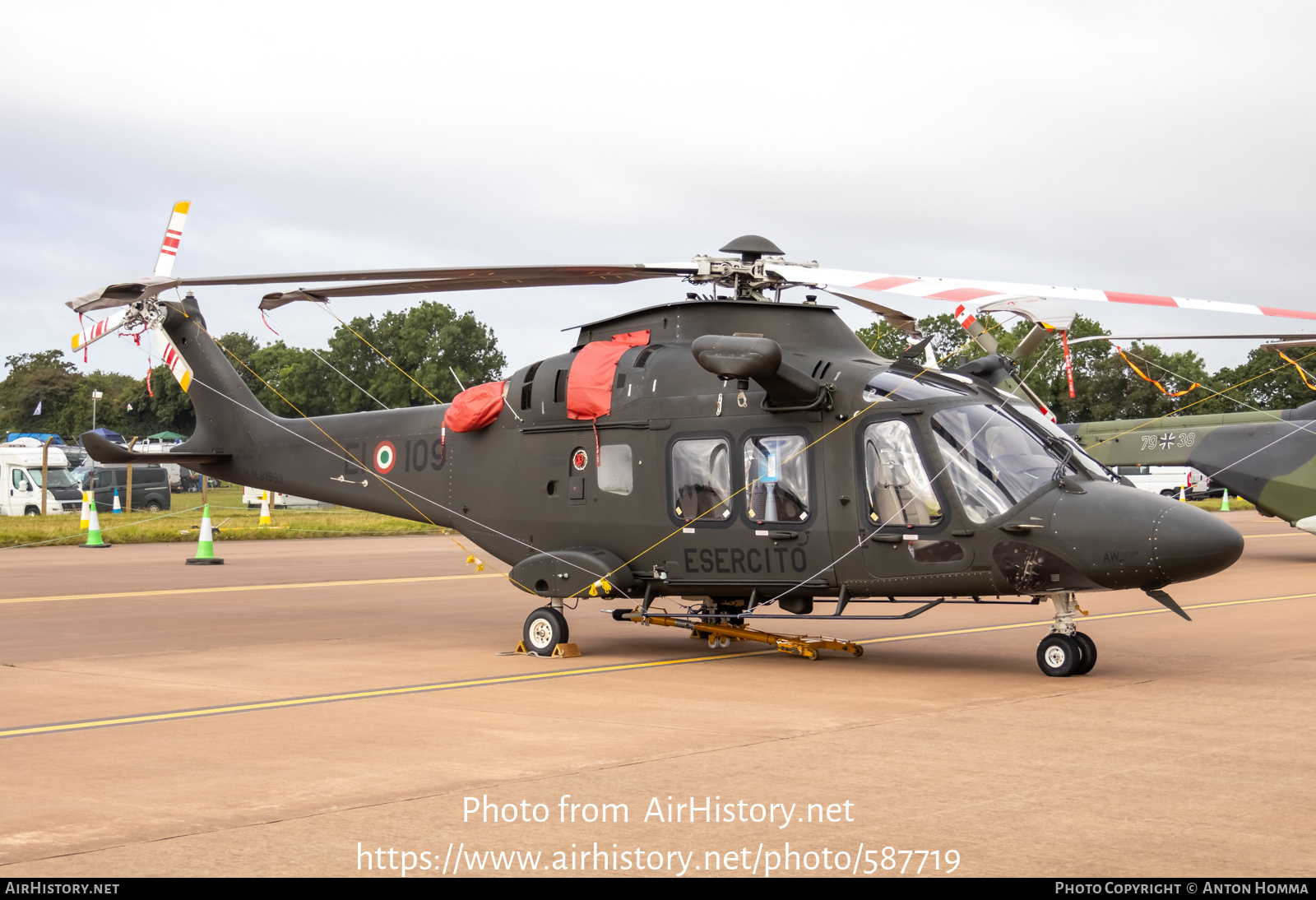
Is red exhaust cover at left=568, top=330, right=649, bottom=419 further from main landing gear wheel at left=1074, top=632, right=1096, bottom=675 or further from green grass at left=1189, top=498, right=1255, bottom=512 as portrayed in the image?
green grass at left=1189, top=498, right=1255, bottom=512

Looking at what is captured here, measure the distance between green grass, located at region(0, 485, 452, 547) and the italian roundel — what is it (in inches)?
450

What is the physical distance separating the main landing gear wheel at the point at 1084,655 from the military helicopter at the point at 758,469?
0.06ft

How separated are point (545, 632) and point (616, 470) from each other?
1794 millimetres

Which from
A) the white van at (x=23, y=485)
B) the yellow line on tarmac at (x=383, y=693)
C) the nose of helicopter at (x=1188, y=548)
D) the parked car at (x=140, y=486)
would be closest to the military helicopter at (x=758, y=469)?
the nose of helicopter at (x=1188, y=548)

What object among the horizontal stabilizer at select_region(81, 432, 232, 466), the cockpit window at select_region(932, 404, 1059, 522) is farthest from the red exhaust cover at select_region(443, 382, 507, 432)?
the cockpit window at select_region(932, 404, 1059, 522)

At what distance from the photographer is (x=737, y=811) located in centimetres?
634

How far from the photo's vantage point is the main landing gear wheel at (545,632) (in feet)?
42.6

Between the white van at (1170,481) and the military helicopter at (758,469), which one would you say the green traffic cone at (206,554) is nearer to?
the military helicopter at (758,469)

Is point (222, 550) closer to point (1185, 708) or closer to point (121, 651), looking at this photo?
point (121, 651)

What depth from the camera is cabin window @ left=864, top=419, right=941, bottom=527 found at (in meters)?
11.3

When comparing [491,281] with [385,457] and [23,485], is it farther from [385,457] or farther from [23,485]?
[23,485]

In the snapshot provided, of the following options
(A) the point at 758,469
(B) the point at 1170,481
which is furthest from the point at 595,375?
(B) the point at 1170,481

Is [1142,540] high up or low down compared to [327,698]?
up

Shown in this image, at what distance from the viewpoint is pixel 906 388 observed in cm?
1165
